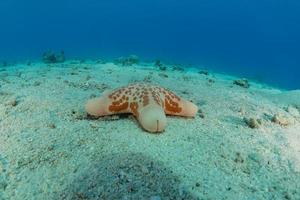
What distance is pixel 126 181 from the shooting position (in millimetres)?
4410

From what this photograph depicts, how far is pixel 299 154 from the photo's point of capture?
19.6 ft

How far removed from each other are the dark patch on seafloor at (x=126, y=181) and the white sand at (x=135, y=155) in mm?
12

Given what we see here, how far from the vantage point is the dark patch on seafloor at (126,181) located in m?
4.21

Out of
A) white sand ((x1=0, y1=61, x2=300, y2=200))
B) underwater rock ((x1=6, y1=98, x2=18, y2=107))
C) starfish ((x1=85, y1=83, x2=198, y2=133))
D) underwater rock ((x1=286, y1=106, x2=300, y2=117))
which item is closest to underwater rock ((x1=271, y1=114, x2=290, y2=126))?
white sand ((x1=0, y1=61, x2=300, y2=200))

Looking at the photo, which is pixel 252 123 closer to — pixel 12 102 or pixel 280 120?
pixel 280 120

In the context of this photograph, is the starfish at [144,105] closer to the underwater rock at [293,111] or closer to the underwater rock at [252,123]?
the underwater rock at [252,123]

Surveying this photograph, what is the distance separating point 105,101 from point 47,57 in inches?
635

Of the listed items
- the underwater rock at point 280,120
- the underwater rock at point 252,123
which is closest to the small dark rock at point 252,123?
the underwater rock at point 252,123

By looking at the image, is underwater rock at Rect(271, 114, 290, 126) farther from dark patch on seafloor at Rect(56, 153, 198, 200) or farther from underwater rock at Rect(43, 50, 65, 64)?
underwater rock at Rect(43, 50, 65, 64)

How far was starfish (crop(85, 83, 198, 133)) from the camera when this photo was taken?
5.70 m

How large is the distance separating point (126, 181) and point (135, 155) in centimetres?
57

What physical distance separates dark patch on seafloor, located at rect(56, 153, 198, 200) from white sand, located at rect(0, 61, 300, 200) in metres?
0.01

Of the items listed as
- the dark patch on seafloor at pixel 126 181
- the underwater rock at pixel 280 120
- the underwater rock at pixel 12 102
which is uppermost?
the underwater rock at pixel 12 102

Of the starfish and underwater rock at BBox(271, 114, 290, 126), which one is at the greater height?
the starfish
